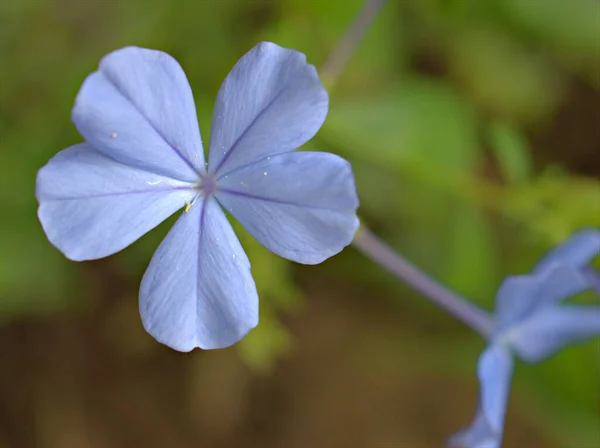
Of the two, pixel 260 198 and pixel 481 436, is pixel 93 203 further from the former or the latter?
pixel 481 436

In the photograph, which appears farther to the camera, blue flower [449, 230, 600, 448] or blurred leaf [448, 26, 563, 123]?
blurred leaf [448, 26, 563, 123]

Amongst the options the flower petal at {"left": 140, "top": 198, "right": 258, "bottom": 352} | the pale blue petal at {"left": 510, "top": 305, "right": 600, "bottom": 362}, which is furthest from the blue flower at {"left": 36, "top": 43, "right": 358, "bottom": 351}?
the pale blue petal at {"left": 510, "top": 305, "right": 600, "bottom": 362}

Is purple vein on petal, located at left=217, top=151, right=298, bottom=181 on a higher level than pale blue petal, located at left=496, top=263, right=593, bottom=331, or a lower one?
lower

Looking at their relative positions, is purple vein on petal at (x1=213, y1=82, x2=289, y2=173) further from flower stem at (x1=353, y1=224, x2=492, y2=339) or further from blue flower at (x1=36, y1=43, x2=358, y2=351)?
flower stem at (x1=353, y1=224, x2=492, y2=339)

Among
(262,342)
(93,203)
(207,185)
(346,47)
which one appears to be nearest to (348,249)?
(262,342)

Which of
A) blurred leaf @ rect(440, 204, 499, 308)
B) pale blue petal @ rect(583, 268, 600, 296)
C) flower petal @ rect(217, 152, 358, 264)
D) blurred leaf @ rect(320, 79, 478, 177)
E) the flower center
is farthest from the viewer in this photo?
blurred leaf @ rect(440, 204, 499, 308)

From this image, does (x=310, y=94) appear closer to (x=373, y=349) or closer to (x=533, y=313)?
(x=533, y=313)
